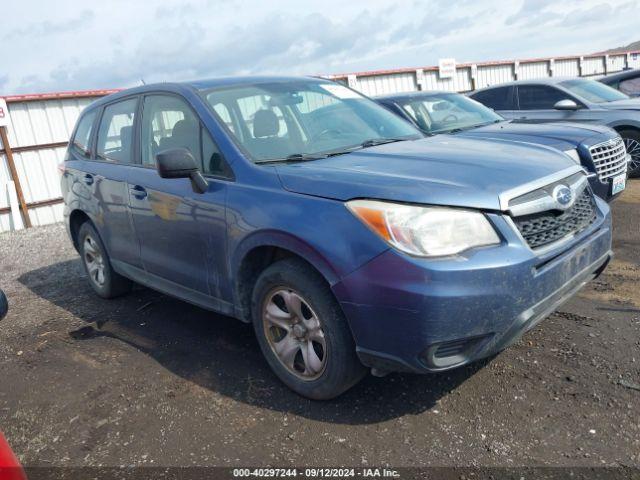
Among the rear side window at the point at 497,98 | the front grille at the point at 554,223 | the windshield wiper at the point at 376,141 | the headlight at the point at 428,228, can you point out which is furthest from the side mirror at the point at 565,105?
the headlight at the point at 428,228

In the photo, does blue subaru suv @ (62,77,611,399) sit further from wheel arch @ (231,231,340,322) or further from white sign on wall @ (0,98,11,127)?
white sign on wall @ (0,98,11,127)

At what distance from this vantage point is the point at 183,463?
271 cm

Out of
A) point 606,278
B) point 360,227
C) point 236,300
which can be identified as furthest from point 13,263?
point 606,278

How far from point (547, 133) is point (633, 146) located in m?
2.90

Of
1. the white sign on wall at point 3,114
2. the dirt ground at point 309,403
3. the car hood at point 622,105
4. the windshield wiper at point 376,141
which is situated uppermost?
the white sign on wall at point 3,114

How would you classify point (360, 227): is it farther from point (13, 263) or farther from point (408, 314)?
point (13, 263)

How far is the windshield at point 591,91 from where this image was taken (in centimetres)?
841

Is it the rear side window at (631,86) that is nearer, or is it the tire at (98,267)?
the tire at (98,267)

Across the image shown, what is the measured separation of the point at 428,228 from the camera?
8.27 ft

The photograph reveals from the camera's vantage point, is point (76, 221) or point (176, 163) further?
point (76, 221)

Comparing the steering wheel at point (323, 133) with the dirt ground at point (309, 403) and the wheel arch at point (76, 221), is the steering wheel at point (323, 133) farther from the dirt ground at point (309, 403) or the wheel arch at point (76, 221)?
the wheel arch at point (76, 221)

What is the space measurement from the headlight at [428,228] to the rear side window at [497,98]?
7.09 m

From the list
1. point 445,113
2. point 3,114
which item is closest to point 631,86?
point 445,113

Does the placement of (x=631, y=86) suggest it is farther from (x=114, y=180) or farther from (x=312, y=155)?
(x=114, y=180)
